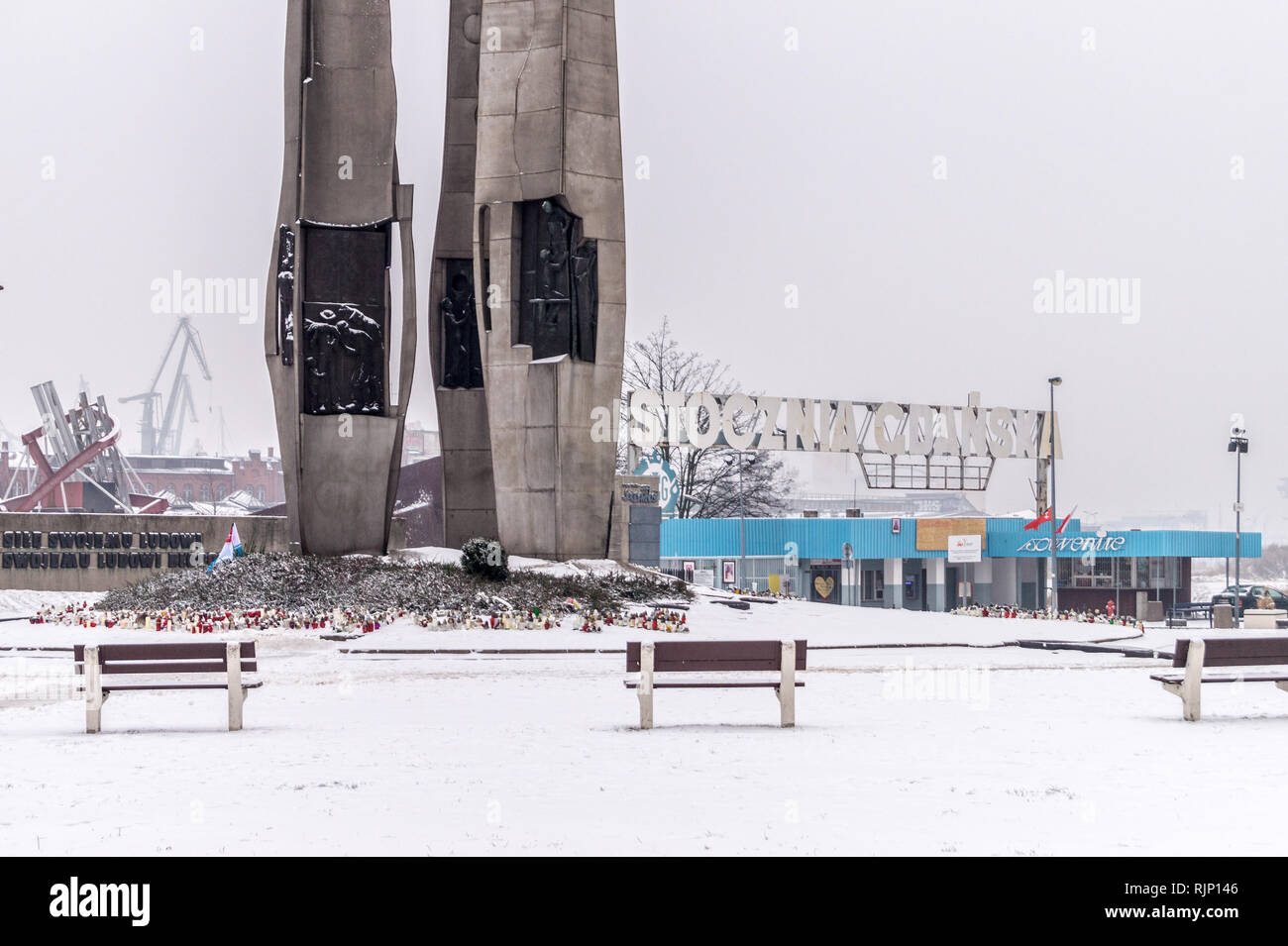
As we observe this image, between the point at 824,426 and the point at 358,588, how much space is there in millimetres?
43481

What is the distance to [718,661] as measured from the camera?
13.8 meters

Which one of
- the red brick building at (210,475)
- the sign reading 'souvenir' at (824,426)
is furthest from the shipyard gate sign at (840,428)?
the red brick building at (210,475)

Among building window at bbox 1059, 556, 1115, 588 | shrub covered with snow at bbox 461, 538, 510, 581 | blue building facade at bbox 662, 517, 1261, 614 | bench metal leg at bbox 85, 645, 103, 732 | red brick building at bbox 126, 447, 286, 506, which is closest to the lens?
bench metal leg at bbox 85, 645, 103, 732

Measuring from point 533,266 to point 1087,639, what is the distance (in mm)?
13912

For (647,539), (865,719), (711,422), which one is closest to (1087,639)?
(865,719)

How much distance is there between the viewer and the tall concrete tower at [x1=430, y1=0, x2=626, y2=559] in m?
32.1

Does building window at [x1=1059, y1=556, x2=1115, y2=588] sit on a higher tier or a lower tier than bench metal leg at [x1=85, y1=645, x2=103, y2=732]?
lower

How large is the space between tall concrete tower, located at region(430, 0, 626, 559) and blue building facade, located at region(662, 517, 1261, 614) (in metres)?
24.9

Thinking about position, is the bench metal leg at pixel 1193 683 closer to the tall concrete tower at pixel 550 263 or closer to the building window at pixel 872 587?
the tall concrete tower at pixel 550 263

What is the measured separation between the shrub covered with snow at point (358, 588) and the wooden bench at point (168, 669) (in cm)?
1375

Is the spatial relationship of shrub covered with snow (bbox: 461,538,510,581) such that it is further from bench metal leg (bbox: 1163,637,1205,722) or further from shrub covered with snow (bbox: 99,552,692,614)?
bench metal leg (bbox: 1163,637,1205,722)

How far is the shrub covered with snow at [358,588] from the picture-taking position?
28344 mm

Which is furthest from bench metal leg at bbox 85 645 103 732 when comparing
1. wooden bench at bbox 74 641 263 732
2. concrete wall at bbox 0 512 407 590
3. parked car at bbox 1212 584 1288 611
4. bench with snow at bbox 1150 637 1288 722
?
parked car at bbox 1212 584 1288 611
